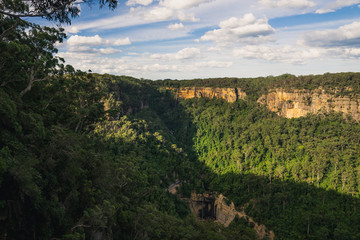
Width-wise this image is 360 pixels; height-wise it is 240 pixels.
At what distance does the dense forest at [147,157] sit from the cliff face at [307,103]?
1.83 meters

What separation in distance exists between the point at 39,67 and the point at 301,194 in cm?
3974

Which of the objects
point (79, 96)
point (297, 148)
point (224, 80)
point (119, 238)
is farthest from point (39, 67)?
point (224, 80)

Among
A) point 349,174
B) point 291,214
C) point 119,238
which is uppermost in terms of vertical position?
point 119,238

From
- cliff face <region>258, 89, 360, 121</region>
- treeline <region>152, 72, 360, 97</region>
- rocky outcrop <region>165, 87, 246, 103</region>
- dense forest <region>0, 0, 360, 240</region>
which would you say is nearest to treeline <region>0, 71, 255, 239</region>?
dense forest <region>0, 0, 360, 240</region>

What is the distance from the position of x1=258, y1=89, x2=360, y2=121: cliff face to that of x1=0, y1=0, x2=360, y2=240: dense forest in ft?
6.00

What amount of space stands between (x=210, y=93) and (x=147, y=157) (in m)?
44.4

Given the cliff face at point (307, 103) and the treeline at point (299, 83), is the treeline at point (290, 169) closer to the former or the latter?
the cliff face at point (307, 103)

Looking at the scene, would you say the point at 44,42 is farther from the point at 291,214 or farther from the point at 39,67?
the point at 291,214

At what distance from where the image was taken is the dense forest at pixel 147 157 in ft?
33.3

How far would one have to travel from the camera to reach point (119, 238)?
16047 mm

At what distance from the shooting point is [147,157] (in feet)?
141

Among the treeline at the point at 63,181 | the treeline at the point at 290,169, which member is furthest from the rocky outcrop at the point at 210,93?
the treeline at the point at 63,181

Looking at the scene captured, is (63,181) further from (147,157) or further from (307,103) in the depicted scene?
(307,103)

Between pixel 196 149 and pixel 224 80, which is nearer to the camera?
pixel 196 149
